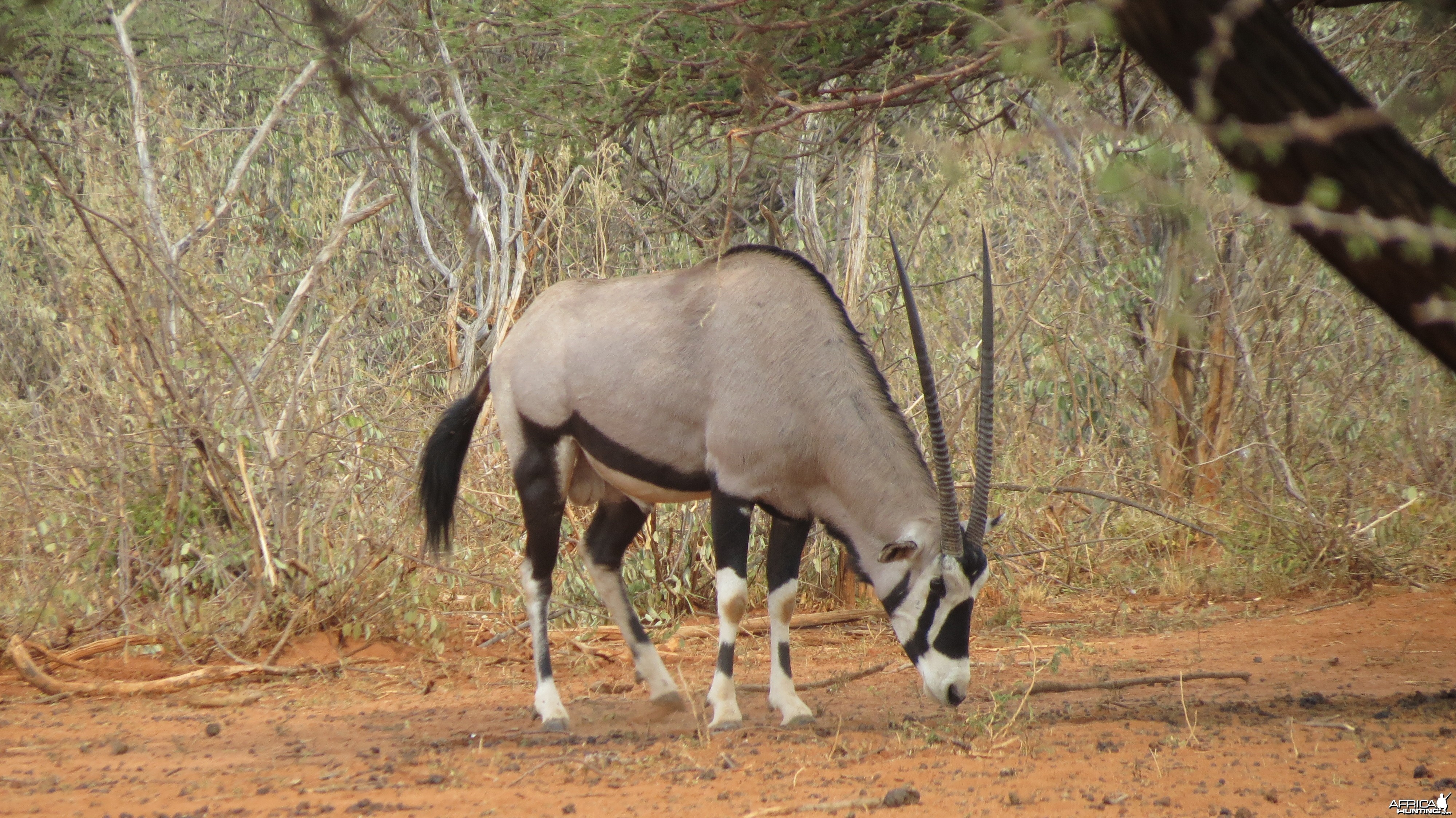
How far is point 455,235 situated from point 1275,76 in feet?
33.5

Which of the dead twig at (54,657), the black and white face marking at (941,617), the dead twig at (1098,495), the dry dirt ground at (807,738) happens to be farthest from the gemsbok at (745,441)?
the dead twig at (54,657)

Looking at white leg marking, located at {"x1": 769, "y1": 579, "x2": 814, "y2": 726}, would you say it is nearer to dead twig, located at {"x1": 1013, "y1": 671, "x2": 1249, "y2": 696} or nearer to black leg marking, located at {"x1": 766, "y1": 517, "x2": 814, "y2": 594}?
black leg marking, located at {"x1": 766, "y1": 517, "x2": 814, "y2": 594}

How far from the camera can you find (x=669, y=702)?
5477 millimetres

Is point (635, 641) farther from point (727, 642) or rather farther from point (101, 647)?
point (101, 647)

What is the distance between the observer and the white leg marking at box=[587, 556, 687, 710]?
18.0 ft

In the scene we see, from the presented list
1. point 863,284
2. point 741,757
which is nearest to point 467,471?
point 863,284

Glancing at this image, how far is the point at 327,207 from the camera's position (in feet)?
29.2

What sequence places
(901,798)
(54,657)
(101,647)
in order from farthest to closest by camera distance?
(101,647)
(54,657)
(901,798)

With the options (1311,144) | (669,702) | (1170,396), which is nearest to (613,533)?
(669,702)

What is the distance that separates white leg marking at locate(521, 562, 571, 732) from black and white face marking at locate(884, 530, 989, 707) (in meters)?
1.42

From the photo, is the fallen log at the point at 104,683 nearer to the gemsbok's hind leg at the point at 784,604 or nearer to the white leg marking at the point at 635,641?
the white leg marking at the point at 635,641

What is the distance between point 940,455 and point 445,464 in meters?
2.28

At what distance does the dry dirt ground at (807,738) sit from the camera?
147 inches

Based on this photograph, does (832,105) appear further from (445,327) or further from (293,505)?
(445,327)
